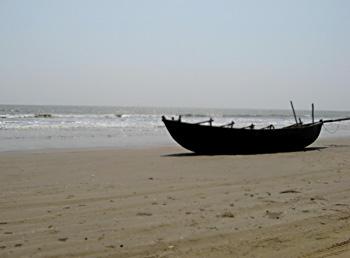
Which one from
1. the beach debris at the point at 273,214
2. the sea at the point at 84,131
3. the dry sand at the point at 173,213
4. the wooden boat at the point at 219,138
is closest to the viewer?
the dry sand at the point at 173,213

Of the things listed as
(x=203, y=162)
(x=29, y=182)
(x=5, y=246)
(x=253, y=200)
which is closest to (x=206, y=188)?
(x=253, y=200)

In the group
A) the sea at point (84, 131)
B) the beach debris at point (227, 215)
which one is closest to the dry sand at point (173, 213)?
the beach debris at point (227, 215)

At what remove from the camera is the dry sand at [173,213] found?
4.33m

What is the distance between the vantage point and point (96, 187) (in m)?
7.71

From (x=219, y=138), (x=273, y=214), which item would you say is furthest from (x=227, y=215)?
(x=219, y=138)

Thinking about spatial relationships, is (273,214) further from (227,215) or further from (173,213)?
(173,213)

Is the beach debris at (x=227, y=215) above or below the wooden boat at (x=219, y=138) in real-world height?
below

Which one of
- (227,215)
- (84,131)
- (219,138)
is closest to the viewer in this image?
(227,215)

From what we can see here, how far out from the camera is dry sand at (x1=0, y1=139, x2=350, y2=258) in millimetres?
4332

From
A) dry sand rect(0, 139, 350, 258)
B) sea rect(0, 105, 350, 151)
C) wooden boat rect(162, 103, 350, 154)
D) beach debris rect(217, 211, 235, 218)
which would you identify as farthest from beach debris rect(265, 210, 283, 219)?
sea rect(0, 105, 350, 151)

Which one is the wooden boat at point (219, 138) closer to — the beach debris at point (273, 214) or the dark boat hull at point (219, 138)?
the dark boat hull at point (219, 138)

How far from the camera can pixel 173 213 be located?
5.72m

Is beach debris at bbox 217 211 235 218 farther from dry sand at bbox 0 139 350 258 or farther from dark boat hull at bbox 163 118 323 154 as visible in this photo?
dark boat hull at bbox 163 118 323 154

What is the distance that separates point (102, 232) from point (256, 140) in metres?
11.9
